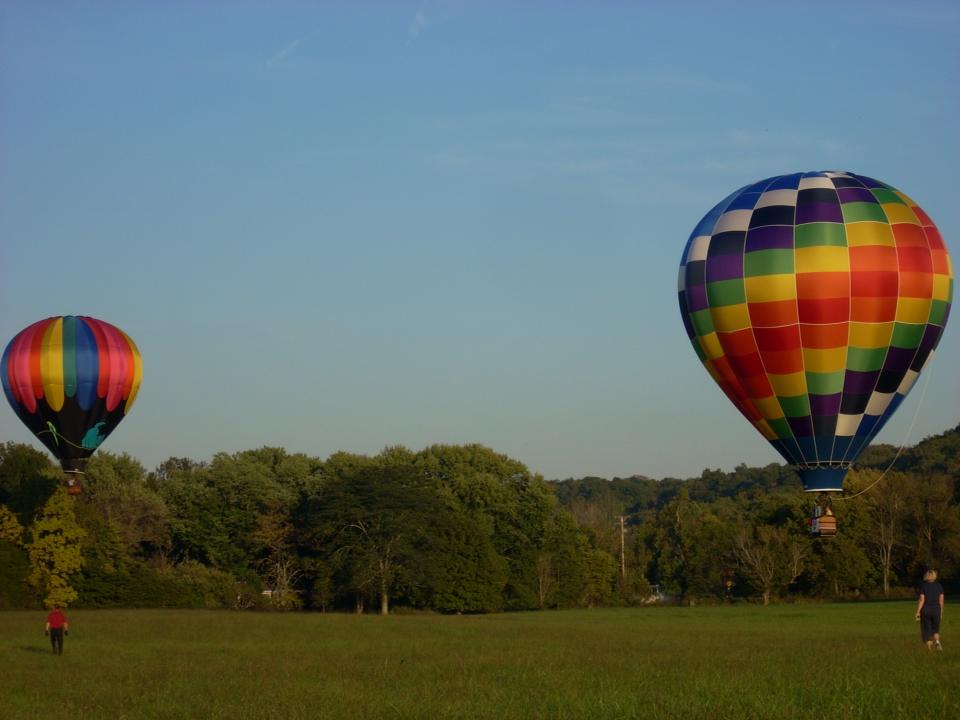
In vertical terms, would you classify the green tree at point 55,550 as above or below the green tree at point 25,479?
below

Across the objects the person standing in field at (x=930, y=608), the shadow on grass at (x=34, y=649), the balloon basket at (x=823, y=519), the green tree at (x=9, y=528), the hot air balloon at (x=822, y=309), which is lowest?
the shadow on grass at (x=34, y=649)

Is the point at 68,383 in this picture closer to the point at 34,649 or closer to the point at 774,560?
the point at 34,649

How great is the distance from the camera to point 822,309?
34312 millimetres

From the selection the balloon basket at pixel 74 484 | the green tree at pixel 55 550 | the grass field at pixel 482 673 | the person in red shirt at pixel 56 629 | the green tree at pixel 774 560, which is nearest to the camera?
the grass field at pixel 482 673

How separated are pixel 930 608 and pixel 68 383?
33.9 meters

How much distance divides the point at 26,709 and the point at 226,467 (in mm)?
68200

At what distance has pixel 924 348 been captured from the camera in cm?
3553

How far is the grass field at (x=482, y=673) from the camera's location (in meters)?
18.6

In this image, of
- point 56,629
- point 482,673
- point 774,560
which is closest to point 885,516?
point 774,560

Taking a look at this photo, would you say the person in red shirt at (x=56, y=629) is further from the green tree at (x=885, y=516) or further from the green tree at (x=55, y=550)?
the green tree at (x=885, y=516)

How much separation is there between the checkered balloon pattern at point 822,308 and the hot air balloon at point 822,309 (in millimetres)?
26

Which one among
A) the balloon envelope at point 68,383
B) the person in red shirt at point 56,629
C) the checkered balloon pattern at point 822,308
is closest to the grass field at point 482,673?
the person in red shirt at point 56,629

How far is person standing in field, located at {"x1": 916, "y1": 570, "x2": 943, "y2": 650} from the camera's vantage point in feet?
82.8

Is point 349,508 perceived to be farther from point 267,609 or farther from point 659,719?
point 659,719
